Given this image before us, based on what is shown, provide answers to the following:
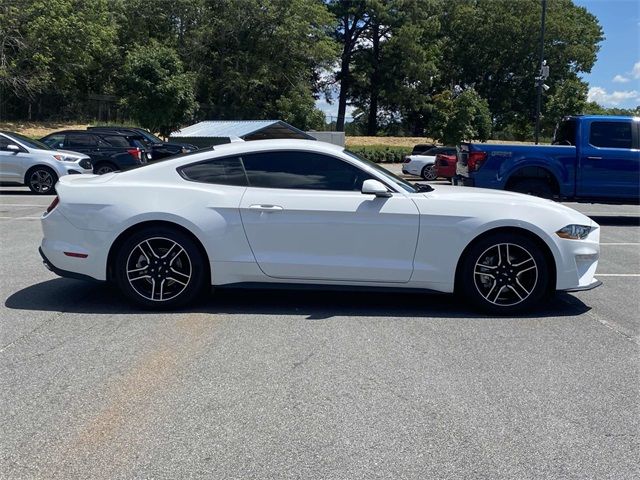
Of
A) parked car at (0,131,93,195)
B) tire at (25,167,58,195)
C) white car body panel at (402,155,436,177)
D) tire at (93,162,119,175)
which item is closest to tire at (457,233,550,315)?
parked car at (0,131,93,195)

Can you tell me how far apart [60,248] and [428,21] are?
182 ft

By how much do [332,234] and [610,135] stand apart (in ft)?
29.2

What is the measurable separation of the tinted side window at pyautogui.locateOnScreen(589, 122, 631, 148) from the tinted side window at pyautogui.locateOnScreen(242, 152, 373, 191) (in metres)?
8.26

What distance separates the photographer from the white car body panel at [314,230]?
5.45 meters

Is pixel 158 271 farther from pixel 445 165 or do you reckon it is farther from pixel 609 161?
pixel 445 165

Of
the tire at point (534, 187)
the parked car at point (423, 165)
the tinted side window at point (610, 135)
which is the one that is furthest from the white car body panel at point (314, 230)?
the parked car at point (423, 165)

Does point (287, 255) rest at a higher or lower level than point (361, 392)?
higher

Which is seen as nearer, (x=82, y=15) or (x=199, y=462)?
(x=199, y=462)

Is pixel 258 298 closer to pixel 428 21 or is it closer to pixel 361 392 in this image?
pixel 361 392

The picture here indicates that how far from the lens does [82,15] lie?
113 feet

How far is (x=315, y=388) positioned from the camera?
3.98 meters

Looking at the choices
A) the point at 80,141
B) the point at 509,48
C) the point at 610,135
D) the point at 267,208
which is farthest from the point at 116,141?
the point at 509,48

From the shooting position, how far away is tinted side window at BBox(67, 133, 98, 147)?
62.0ft

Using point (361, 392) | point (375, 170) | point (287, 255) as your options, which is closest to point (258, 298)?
point (287, 255)
